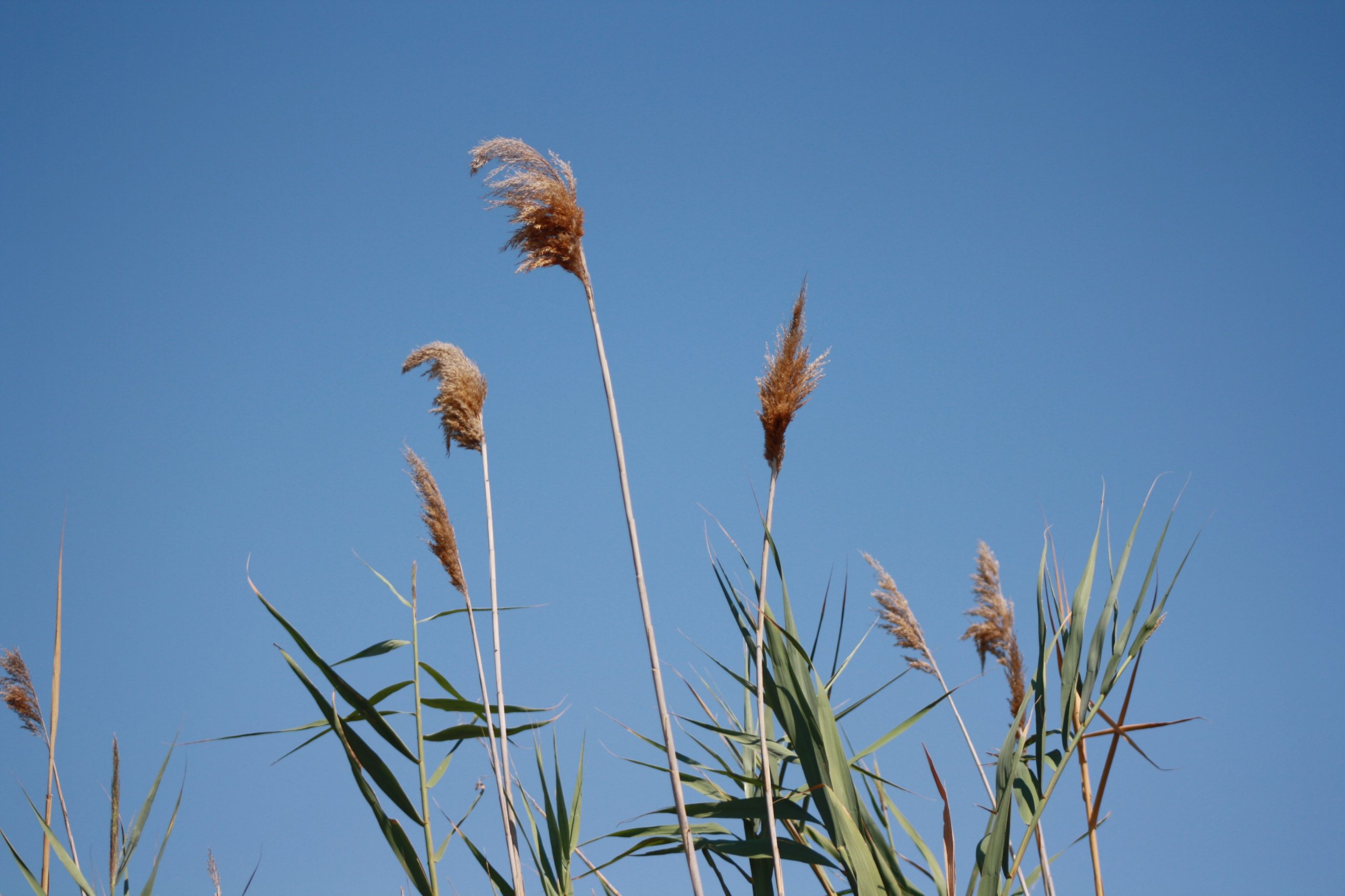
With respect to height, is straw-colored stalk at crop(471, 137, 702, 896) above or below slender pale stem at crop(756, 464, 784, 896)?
above

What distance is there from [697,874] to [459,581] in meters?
1.21

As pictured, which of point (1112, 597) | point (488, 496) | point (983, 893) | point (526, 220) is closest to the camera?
point (983, 893)

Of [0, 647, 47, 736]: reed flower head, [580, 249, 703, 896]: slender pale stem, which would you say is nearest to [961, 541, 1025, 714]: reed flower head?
[580, 249, 703, 896]: slender pale stem

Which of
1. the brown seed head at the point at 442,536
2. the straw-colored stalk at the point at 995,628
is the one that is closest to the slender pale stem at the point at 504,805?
the brown seed head at the point at 442,536

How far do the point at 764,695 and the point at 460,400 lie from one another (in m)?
1.43

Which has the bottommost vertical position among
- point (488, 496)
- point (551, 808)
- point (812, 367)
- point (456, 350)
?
point (551, 808)

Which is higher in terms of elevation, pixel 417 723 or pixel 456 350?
pixel 456 350

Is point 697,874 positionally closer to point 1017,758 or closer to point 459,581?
point 1017,758

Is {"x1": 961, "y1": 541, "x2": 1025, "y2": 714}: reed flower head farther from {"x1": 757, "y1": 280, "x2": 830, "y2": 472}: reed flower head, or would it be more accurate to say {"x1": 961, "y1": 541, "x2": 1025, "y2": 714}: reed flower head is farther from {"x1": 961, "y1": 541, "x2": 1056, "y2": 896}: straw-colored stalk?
{"x1": 757, "y1": 280, "x2": 830, "y2": 472}: reed flower head

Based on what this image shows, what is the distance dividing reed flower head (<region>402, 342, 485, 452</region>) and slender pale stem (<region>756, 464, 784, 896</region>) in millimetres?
1100

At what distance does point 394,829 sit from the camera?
1.87 meters

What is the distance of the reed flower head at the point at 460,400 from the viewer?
9.71 ft

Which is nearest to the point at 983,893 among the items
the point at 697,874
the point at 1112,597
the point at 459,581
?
the point at 697,874

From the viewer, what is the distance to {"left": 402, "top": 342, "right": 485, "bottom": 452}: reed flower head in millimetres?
2959
